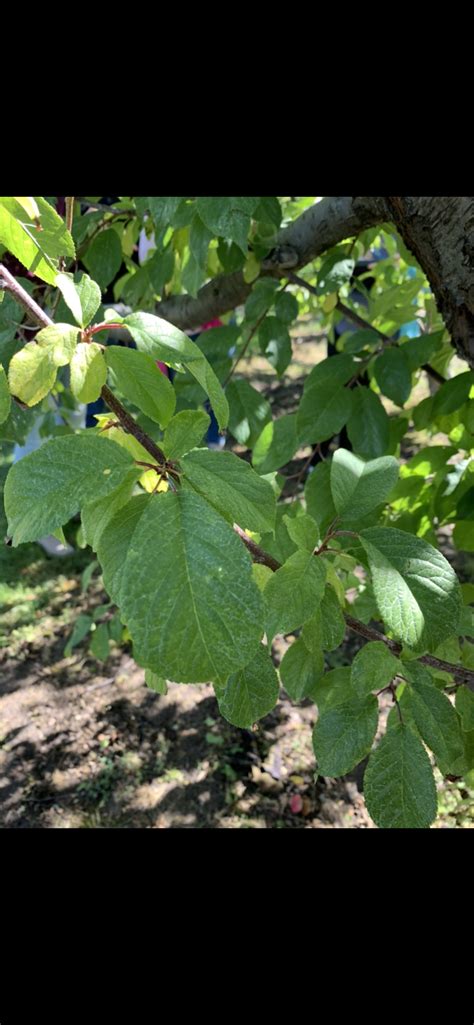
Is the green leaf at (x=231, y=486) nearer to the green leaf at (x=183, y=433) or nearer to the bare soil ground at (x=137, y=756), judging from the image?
the green leaf at (x=183, y=433)

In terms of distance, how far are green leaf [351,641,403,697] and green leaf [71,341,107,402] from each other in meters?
0.38

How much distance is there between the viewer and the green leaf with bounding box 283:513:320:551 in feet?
2.31

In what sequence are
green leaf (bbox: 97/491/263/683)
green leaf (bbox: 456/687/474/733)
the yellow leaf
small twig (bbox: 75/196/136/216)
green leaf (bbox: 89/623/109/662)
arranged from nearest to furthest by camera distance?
green leaf (bbox: 97/491/263/683)
green leaf (bbox: 456/687/474/733)
small twig (bbox: 75/196/136/216)
the yellow leaf
green leaf (bbox: 89/623/109/662)

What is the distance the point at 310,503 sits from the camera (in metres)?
1.16

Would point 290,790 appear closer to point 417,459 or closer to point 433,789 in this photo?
point 417,459

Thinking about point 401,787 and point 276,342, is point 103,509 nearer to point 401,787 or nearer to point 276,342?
point 401,787

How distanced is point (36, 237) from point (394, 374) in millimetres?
790

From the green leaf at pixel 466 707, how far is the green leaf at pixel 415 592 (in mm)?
207

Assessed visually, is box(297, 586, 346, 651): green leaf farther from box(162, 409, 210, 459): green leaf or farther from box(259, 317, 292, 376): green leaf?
box(259, 317, 292, 376): green leaf

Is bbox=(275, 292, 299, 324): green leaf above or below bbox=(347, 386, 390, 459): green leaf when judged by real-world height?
above

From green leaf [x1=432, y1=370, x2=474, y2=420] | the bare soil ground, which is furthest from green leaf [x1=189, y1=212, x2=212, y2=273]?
the bare soil ground

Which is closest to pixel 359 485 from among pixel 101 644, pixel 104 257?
pixel 104 257

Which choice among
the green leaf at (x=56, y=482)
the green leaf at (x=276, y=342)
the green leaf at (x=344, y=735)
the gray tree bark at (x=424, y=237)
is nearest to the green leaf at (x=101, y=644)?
the green leaf at (x=276, y=342)

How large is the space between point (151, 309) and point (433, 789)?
4.43 feet
